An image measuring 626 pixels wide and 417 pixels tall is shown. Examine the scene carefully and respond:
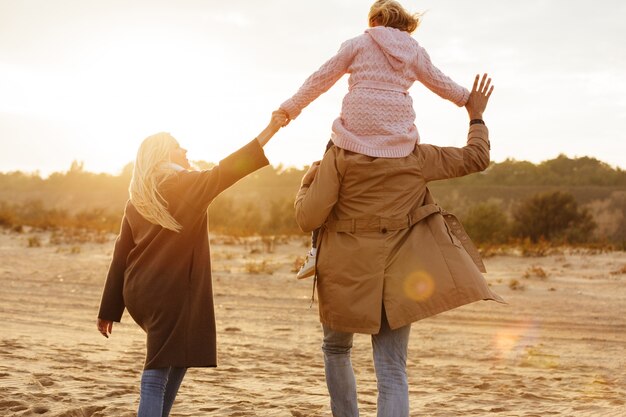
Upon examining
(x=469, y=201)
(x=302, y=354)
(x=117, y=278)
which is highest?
(x=469, y=201)

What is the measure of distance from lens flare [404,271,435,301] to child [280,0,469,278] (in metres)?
0.52

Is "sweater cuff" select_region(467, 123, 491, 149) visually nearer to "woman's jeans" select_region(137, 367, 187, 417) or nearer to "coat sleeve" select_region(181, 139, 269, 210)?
"coat sleeve" select_region(181, 139, 269, 210)

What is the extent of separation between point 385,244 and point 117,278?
60.4 inches

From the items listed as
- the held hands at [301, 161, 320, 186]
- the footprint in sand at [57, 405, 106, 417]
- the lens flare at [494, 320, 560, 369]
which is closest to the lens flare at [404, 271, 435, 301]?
the held hands at [301, 161, 320, 186]

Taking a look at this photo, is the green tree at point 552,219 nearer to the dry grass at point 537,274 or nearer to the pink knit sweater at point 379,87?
the dry grass at point 537,274

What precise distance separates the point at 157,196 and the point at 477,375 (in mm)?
4088

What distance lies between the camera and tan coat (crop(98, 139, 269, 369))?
3820mm

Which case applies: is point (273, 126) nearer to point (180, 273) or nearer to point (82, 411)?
point (180, 273)

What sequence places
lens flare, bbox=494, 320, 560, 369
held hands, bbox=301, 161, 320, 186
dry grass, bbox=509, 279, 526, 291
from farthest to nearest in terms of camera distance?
dry grass, bbox=509, 279, 526, 291
lens flare, bbox=494, 320, 560, 369
held hands, bbox=301, 161, 320, 186

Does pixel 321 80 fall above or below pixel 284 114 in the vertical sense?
above

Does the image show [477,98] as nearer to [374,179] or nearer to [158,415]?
[374,179]

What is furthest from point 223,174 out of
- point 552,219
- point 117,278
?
point 552,219

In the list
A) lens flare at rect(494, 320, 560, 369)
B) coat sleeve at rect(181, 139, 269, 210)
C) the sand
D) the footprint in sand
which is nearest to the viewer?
coat sleeve at rect(181, 139, 269, 210)

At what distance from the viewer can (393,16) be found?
3.61 m
